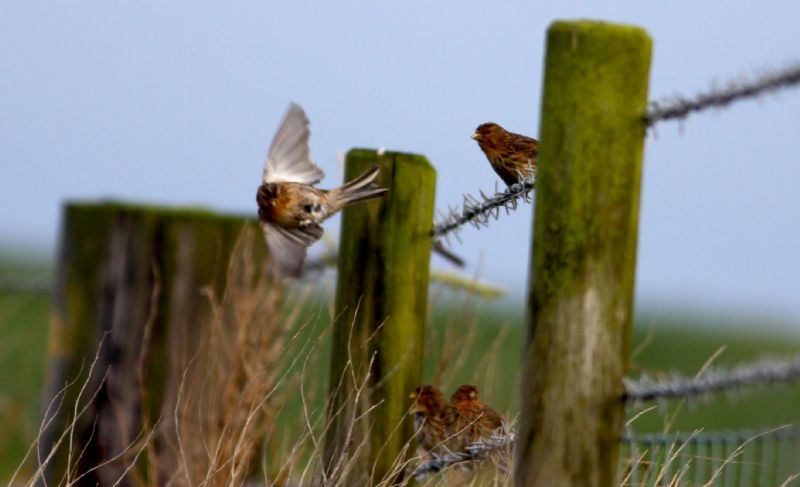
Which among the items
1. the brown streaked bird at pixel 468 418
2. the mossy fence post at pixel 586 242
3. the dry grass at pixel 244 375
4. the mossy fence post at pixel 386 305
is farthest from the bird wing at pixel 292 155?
the mossy fence post at pixel 586 242

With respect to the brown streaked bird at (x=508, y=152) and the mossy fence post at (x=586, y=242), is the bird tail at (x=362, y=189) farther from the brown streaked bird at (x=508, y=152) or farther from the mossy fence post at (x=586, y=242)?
the mossy fence post at (x=586, y=242)

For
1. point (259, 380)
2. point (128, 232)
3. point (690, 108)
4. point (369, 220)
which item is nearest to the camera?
point (690, 108)

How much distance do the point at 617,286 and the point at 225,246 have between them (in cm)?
341

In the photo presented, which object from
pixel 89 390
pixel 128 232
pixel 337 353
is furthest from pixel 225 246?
pixel 337 353

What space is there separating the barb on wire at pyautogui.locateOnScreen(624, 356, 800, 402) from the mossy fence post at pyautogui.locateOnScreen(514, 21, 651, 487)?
0.07 meters

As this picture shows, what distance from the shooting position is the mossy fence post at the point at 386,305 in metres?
4.19

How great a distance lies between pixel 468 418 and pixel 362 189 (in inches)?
46.7

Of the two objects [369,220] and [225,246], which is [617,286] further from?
[225,246]

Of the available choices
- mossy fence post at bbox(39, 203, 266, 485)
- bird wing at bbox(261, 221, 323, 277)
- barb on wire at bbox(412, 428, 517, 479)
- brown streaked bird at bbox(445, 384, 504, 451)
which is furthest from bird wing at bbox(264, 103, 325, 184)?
barb on wire at bbox(412, 428, 517, 479)

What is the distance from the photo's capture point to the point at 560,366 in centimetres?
280

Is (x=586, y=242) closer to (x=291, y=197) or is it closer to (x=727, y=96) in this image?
(x=727, y=96)

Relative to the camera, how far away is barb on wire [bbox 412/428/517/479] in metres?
3.74

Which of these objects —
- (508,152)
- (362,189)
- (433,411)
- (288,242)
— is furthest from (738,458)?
(288,242)

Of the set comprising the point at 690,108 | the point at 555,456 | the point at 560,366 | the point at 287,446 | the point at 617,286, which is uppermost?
the point at 690,108
